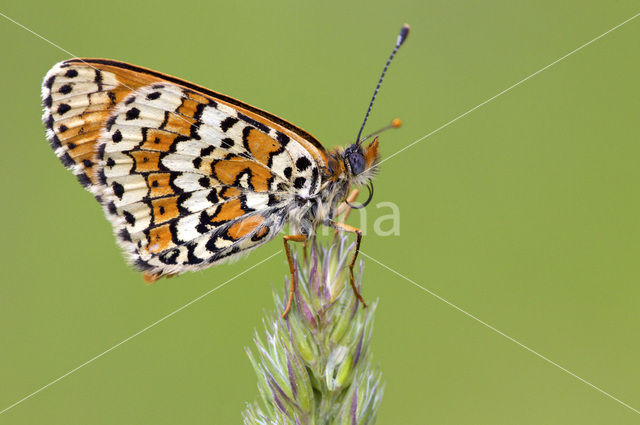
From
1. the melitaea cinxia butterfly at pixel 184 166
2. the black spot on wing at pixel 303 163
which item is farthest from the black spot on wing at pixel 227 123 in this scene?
the black spot on wing at pixel 303 163

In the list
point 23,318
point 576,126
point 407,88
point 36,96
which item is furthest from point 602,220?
point 36,96

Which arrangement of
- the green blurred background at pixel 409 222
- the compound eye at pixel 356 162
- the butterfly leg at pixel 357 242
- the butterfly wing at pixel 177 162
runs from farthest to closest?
1. the green blurred background at pixel 409 222
2. the compound eye at pixel 356 162
3. the butterfly wing at pixel 177 162
4. the butterfly leg at pixel 357 242

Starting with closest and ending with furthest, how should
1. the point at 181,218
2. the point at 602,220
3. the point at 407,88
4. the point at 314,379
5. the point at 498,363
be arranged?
the point at 314,379, the point at 181,218, the point at 498,363, the point at 602,220, the point at 407,88

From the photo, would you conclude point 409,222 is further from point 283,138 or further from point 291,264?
point 291,264

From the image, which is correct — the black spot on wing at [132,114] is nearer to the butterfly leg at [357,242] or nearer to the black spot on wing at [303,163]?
the black spot on wing at [303,163]

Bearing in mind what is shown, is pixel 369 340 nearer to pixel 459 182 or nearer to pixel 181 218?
pixel 181 218

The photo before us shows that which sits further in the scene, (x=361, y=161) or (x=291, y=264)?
(x=361, y=161)

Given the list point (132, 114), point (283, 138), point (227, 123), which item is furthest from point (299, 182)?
point (132, 114)
